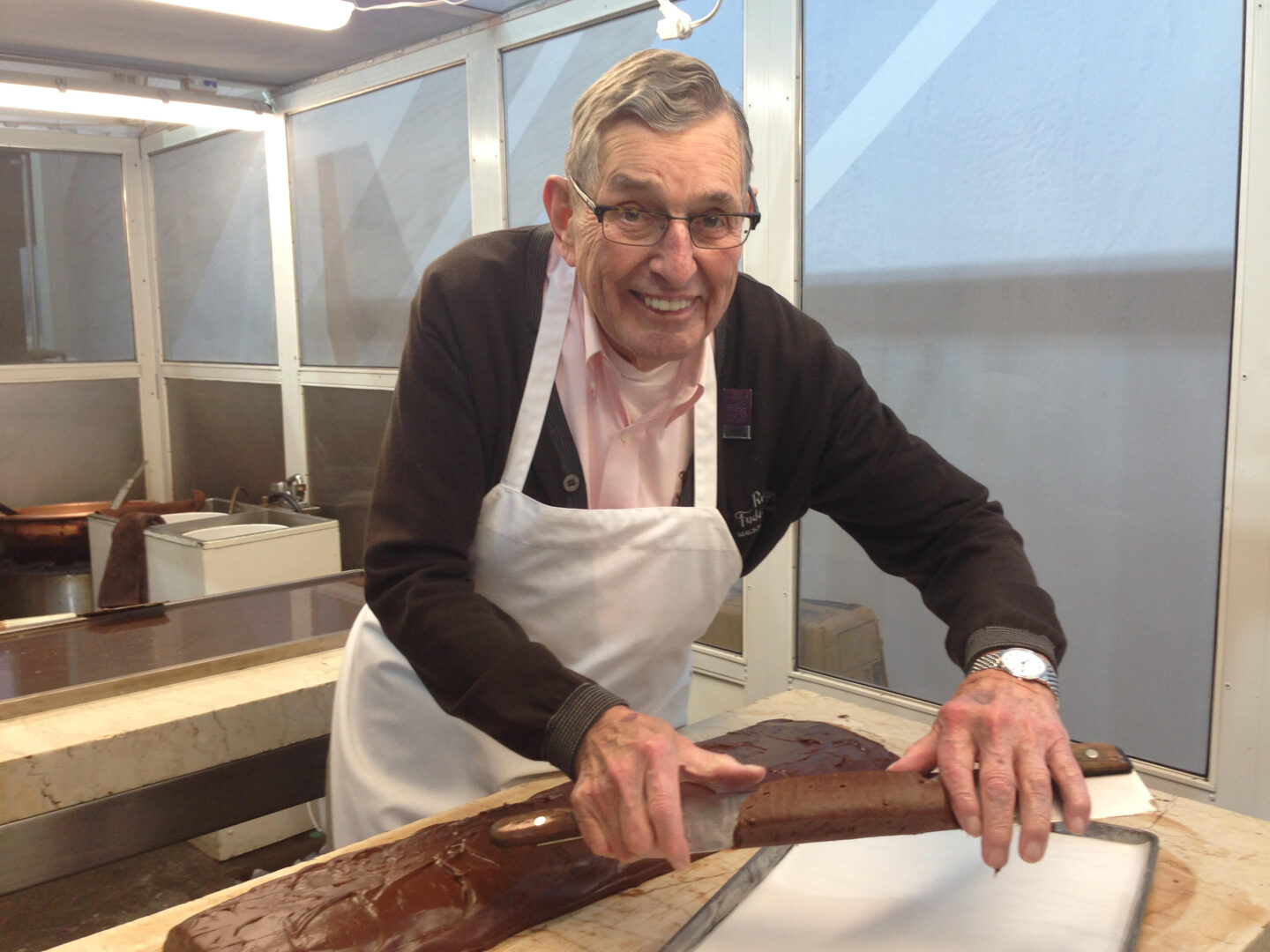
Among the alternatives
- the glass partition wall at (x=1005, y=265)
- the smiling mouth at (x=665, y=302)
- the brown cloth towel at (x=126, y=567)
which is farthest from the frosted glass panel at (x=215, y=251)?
the smiling mouth at (x=665, y=302)

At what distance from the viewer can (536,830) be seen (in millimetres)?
999

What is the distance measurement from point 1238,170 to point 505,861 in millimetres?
1751

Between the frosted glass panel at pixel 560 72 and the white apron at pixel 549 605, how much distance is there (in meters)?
1.55

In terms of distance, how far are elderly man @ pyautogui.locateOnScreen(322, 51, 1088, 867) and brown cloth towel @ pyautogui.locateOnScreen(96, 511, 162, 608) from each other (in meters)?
2.02

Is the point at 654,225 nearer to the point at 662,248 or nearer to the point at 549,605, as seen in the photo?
the point at 662,248

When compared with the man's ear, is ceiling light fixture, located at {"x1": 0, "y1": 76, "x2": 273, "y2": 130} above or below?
above

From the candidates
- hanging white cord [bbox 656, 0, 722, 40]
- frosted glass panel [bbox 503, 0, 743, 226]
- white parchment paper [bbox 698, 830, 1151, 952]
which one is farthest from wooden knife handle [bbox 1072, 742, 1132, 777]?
frosted glass panel [bbox 503, 0, 743, 226]

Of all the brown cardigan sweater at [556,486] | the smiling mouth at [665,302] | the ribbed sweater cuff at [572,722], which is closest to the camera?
the ribbed sweater cuff at [572,722]

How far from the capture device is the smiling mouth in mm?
1296

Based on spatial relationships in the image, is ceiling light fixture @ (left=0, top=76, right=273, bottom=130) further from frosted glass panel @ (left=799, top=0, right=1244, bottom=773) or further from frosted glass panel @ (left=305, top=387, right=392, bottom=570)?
frosted glass panel @ (left=799, top=0, right=1244, bottom=773)

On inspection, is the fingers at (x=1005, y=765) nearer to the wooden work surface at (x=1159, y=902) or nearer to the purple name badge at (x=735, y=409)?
the wooden work surface at (x=1159, y=902)

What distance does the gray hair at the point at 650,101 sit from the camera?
3.98 feet

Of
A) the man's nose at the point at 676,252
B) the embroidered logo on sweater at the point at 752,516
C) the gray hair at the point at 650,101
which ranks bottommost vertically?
the embroidered logo on sweater at the point at 752,516

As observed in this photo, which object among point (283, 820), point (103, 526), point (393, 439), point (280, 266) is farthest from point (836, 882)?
point (280, 266)
